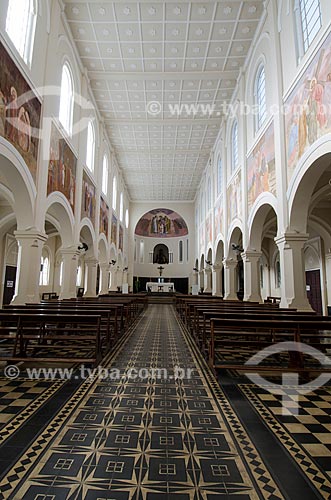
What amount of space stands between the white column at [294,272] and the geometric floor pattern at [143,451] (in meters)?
4.45

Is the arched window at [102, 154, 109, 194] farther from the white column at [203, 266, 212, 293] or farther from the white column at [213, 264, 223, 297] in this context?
the white column at [203, 266, 212, 293]

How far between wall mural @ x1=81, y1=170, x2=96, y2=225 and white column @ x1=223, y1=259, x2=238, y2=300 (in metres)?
6.71

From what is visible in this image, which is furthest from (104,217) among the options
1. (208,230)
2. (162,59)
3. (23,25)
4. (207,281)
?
(23,25)

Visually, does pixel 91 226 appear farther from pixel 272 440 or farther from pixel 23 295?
pixel 272 440

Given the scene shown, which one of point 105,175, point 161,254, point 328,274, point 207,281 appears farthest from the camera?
point 161,254

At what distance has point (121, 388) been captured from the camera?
4.09 metres

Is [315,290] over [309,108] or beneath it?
beneath

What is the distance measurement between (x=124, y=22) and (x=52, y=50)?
8.78 ft

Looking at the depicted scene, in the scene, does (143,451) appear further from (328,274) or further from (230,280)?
(328,274)

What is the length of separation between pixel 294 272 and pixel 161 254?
960 inches

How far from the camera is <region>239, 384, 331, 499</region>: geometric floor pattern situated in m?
2.44

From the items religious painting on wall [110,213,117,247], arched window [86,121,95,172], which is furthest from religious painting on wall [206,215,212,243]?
arched window [86,121,95,172]

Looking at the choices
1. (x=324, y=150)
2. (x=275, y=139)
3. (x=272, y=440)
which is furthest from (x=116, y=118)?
(x=272, y=440)

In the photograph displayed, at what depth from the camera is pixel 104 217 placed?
1794cm
